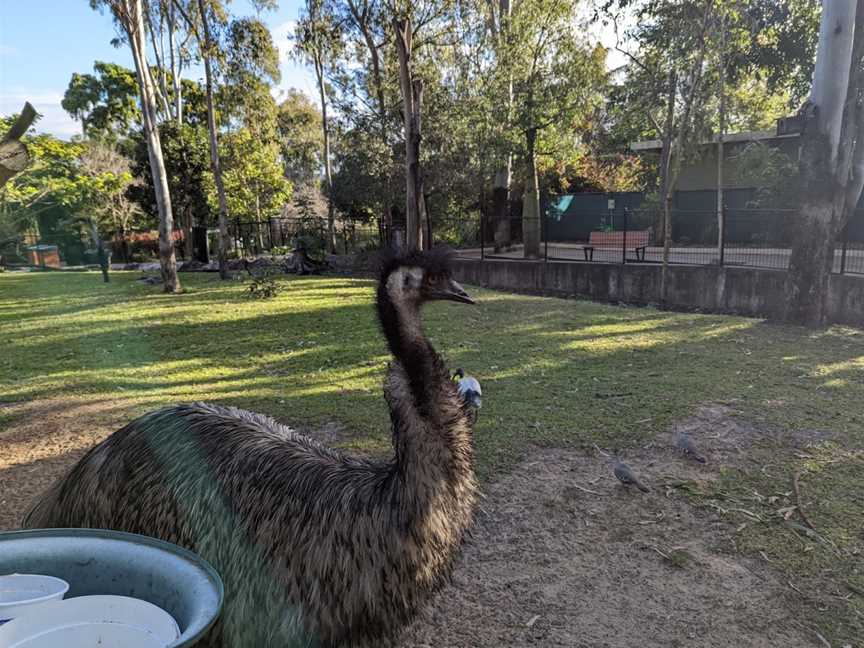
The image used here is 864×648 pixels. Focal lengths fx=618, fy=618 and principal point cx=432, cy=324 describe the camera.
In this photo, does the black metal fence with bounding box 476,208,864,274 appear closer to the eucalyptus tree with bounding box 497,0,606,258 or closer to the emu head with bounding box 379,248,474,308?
the eucalyptus tree with bounding box 497,0,606,258

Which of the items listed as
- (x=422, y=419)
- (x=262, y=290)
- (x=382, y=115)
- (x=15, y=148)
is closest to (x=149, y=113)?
(x=262, y=290)

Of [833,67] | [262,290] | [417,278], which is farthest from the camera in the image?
[262,290]

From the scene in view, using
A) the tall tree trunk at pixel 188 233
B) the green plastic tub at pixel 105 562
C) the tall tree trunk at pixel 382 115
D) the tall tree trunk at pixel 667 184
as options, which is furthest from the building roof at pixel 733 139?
the green plastic tub at pixel 105 562

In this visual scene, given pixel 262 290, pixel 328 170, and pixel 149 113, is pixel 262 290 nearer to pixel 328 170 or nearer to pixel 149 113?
pixel 149 113

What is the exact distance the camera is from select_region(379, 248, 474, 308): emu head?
2.18 metres

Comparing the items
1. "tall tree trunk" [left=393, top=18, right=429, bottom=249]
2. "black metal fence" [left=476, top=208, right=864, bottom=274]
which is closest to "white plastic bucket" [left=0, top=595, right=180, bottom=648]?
"tall tree trunk" [left=393, top=18, right=429, bottom=249]

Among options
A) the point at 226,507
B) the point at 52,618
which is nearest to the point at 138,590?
the point at 52,618

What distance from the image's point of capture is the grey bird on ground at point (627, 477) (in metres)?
3.76

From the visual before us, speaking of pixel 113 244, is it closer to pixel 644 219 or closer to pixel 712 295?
pixel 644 219

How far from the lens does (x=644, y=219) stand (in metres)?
23.5

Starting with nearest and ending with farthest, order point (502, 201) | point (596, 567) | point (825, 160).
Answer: point (596, 567) < point (825, 160) < point (502, 201)

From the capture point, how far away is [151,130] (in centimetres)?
1243

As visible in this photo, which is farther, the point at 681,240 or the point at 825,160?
the point at 681,240

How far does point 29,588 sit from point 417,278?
1.42m
